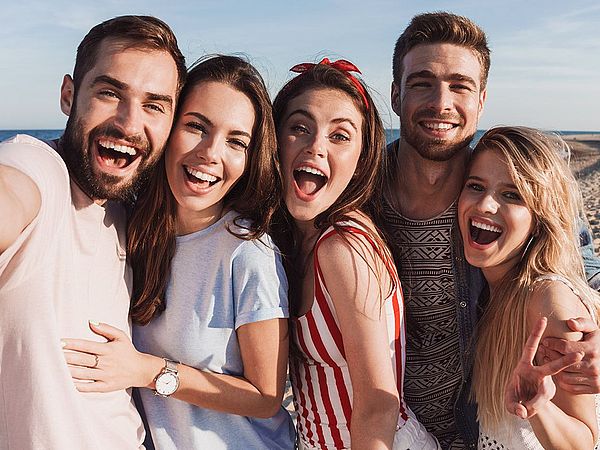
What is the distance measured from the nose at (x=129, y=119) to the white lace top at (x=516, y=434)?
6.65ft

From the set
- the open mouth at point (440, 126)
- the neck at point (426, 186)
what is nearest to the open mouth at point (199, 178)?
the neck at point (426, 186)

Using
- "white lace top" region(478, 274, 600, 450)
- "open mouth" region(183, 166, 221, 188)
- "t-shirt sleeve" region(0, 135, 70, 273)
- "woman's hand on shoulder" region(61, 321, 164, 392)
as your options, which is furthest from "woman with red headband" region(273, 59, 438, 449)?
"t-shirt sleeve" region(0, 135, 70, 273)

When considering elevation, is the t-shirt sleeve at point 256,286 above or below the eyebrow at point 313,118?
below

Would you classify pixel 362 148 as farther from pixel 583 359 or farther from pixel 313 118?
pixel 583 359

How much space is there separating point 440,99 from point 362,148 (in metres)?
0.81

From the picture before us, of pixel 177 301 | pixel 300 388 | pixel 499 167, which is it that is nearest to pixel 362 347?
pixel 300 388

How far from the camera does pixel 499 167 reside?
3.16 meters

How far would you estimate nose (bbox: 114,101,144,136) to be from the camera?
260 cm

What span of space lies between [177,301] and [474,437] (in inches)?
68.3

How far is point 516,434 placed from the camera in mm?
2895

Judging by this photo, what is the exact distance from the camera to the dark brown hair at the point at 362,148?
3.00m

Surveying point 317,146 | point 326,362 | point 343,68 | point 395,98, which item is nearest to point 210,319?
point 326,362

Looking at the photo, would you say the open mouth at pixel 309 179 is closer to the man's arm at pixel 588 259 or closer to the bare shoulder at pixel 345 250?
the bare shoulder at pixel 345 250

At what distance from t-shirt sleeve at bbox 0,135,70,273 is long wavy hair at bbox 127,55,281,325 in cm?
52
